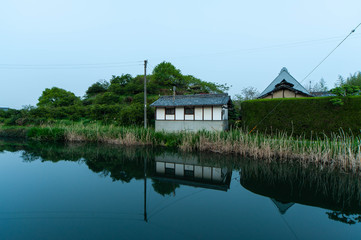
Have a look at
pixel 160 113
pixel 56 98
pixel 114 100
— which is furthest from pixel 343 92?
pixel 56 98

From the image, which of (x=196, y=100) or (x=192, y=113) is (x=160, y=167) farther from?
(x=196, y=100)

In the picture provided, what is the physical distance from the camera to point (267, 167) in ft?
23.3

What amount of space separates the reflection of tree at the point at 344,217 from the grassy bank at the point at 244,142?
3.19m

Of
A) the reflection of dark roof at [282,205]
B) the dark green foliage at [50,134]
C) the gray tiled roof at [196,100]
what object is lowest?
the reflection of dark roof at [282,205]

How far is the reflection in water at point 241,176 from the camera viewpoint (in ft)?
14.6

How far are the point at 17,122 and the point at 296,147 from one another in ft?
85.1

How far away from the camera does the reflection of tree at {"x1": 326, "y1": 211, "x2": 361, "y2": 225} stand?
361 cm

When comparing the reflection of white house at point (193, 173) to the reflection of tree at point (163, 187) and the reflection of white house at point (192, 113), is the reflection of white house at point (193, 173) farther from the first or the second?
the reflection of white house at point (192, 113)

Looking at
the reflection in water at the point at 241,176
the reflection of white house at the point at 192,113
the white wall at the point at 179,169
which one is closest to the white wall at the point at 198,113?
the reflection of white house at the point at 192,113

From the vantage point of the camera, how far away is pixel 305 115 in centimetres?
1069

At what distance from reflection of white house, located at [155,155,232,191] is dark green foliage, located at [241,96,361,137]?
489 centimetres

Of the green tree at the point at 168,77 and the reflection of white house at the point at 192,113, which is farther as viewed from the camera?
the green tree at the point at 168,77

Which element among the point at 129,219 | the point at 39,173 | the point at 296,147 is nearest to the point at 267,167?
the point at 296,147

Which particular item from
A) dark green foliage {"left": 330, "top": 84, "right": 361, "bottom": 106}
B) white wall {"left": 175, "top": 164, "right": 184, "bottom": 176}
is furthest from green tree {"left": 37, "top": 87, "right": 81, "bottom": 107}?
dark green foliage {"left": 330, "top": 84, "right": 361, "bottom": 106}
